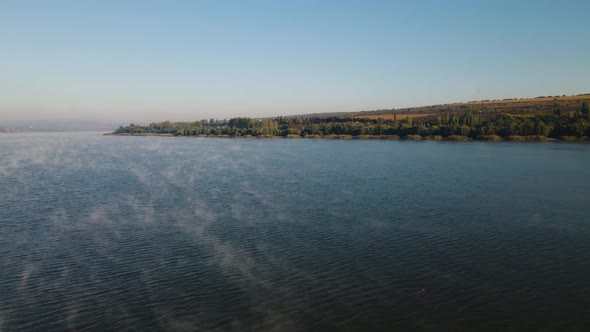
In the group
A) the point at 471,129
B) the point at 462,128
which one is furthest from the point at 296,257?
the point at 471,129

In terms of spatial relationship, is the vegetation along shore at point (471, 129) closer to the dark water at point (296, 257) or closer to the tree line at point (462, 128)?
the tree line at point (462, 128)

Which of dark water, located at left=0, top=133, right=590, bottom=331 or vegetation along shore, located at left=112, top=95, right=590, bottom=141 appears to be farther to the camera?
vegetation along shore, located at left=112, top=95, right=590, bottom=141

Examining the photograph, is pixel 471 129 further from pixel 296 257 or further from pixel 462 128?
pixel 296 257

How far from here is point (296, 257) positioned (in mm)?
17594

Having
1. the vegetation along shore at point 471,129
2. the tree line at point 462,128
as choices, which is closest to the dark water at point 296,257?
the vegetation along shore at point 471,129

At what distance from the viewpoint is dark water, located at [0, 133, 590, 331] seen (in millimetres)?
12641

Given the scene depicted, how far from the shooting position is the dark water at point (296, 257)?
12.6 meters

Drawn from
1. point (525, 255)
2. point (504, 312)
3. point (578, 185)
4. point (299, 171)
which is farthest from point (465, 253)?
point (299, 171)

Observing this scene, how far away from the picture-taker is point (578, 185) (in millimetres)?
34469

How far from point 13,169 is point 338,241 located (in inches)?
1812

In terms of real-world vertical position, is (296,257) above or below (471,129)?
below

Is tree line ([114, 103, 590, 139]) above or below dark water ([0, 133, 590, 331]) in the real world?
above

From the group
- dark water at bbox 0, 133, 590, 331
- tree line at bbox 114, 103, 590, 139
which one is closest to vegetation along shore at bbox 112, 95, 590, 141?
tree line at bbox 114, 103, 590, 139

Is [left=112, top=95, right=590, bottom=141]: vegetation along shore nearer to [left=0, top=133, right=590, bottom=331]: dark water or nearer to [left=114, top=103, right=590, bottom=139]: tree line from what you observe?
[left=114, top=103, right=590, bottom=139]: tree line
